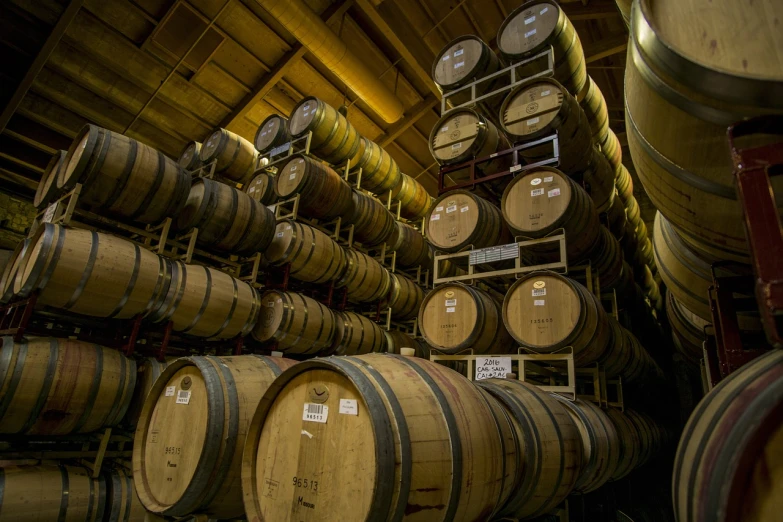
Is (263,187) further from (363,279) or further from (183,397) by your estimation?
(183,397)

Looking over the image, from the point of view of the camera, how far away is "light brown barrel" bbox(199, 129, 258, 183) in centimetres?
761

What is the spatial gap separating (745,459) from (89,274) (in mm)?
4726

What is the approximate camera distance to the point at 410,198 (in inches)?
392

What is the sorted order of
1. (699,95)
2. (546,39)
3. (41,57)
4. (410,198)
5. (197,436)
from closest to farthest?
1. (699,95)
2. (197,436)
3. (546,39)
4. (41,57)
5. (410,198)

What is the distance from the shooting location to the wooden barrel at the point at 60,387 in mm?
3375

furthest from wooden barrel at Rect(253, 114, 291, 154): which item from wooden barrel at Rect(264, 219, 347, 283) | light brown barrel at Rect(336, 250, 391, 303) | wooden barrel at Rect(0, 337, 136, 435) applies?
wooden barrel at Rect(0, 337, 136, 435)

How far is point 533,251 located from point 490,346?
1210 millimetres

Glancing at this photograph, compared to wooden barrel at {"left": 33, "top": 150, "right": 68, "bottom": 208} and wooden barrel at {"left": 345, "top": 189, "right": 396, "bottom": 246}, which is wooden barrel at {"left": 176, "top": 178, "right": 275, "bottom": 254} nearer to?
wooden barrel at {"left": 33, "top": 150, "right": 68, "bottom": 208}

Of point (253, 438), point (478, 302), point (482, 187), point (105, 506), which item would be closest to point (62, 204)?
point (105, 506)

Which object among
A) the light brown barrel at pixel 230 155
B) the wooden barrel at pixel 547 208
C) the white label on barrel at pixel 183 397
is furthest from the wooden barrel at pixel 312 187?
the white label on barrel at pixel 183 397

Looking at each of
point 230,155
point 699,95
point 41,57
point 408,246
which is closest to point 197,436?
point 699,95

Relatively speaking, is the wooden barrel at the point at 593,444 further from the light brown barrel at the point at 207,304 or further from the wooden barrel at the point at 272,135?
the wooden barrel at the point at 272,135

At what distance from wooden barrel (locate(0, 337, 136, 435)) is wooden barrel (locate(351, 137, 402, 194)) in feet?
18.6

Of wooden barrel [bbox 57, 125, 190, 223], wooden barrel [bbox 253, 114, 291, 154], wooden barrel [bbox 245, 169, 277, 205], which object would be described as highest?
wooden barrel [bbox 253, 114, 291, 154]
